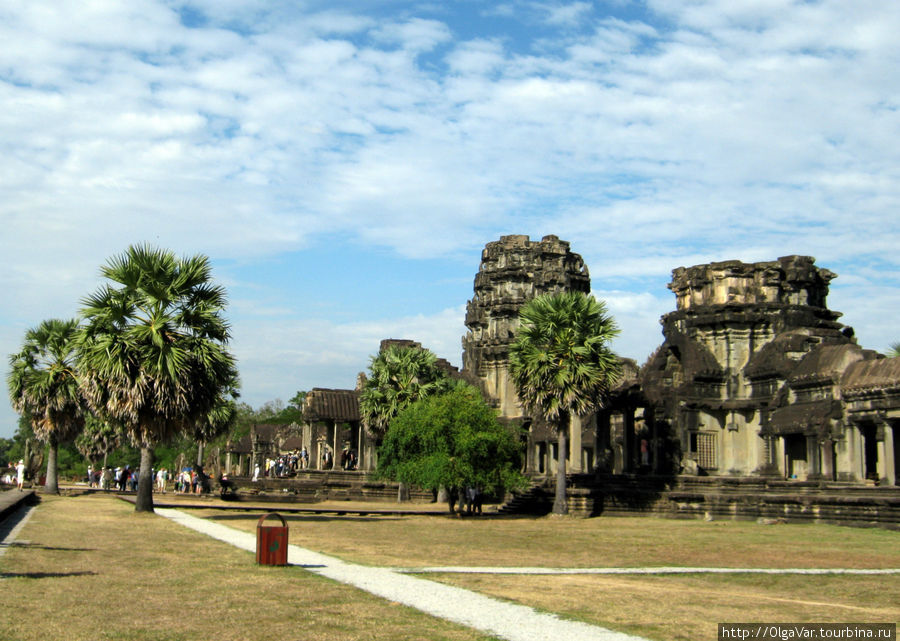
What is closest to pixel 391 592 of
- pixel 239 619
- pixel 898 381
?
pixel 239 619

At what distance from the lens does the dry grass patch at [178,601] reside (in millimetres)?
9484

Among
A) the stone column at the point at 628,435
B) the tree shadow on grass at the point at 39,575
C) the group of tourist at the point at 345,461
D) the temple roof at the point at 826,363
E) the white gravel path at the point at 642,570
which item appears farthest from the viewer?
the group of tourist at the point at 345,461

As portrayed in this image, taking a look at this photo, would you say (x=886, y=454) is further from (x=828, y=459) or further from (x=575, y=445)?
(x=575, y=445)

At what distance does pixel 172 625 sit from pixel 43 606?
190cm

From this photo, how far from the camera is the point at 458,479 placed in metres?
35.8

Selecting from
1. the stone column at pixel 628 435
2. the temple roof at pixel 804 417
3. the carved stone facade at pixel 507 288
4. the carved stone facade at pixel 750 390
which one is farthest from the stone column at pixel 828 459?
the carved stone facade at pixel 507 288

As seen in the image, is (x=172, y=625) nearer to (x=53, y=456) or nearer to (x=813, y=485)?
(x=813, y=485)

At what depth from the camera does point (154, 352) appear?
28406mm

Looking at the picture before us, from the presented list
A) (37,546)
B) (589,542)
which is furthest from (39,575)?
(589,542)

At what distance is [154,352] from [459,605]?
1939 cm

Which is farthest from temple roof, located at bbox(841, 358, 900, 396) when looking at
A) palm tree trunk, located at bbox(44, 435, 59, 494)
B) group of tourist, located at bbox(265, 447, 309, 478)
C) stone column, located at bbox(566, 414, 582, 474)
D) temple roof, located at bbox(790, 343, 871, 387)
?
palm tree trunk, located at bbox(44, 435, 59, 494)

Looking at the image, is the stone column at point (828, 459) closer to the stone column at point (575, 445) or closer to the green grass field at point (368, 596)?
the green grass field at point (368, 596)

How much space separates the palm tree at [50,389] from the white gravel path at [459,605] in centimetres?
2914

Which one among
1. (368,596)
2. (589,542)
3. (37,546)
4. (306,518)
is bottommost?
(306,518)
